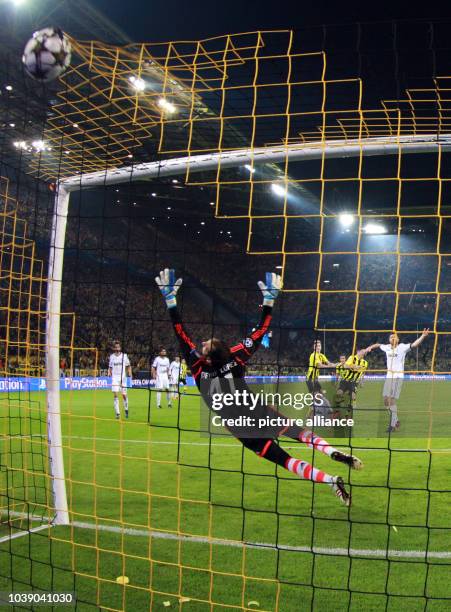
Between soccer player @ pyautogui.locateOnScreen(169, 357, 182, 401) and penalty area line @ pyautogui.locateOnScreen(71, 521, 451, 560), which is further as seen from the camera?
soccer player @ pyautogui.locateOnScreen(169, 357, 182, 401)

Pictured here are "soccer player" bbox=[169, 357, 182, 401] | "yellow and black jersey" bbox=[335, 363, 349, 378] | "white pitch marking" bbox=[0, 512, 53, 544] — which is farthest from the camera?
"soccer player" bbox=[169, 357, 182, 401]

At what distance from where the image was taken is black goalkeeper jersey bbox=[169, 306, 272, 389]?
18.3 feet

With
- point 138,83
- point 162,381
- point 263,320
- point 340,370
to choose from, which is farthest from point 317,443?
point 162,381

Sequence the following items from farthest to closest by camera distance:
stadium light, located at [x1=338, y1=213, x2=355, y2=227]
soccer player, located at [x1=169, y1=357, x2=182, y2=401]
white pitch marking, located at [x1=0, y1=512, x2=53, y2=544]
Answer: soccer player, located at [x1=169, y1=357, x2=182, y2=401] → white pitch marking, located at [x1=0, y1=512, x2=53, y2=544] → stadium light, located at [x1=338, y1=213, x2=355, y2=227]

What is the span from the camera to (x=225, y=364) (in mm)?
5590

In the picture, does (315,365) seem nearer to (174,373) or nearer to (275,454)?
(275,454)

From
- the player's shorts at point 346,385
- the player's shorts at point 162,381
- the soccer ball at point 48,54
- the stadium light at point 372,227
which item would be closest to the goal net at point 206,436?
the soccer ball at point 48,54

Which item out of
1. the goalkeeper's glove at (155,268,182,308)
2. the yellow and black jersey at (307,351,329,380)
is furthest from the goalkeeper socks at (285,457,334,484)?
the yellow and black jersey at (307,351,329,380)

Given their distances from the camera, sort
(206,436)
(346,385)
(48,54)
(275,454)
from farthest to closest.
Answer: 1. (346,385)
2. (206,436)
3. (275,454)
4. (48,54)

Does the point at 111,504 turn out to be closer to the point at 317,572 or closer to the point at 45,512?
the point at 45,512

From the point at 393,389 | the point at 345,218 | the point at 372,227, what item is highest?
the point at 372,227

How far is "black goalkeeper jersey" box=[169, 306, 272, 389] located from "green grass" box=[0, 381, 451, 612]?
0.58 metres

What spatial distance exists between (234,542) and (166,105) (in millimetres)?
4056

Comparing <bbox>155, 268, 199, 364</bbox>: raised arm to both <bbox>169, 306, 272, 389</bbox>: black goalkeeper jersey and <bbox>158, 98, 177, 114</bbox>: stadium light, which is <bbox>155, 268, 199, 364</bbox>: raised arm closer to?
<bbox>169, 306, 272, 389</bbox>: black goalkeeper jersey
